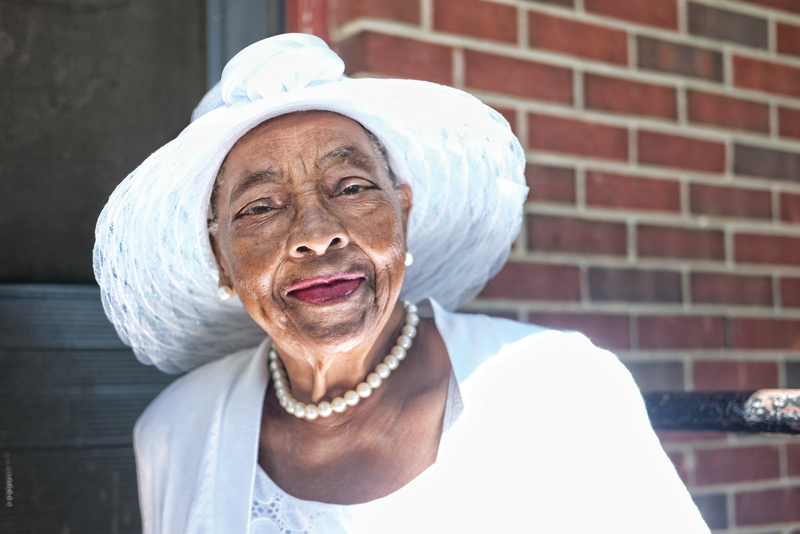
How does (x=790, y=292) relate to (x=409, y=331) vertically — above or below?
above

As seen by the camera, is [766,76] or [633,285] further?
[766,76]

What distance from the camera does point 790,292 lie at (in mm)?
3035

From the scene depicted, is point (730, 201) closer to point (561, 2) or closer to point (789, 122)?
point (789, 122)

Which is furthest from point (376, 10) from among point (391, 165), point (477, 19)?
point (391, 165)

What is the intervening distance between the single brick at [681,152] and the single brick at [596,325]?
1.95 feet

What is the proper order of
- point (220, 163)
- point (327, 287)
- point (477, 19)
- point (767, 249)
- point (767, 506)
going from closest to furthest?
point (327, 287), point (220, 163), point (477, 19), point (767, 506), point (767, 249)

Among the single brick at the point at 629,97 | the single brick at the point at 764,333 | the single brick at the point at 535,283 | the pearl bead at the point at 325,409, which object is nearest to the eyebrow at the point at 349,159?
the pearl bead at the point at 325,409

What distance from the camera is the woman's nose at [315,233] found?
72.6 inches

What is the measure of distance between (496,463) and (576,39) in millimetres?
1595

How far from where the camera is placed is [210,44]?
2615 mm

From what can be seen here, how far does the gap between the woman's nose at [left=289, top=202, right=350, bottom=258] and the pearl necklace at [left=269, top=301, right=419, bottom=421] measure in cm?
41

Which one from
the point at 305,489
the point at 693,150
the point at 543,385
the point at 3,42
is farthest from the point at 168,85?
the point at 693,150

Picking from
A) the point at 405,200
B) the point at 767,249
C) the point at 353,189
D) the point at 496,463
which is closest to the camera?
the point at 496,463

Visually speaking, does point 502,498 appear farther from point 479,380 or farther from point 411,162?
point 411,162
